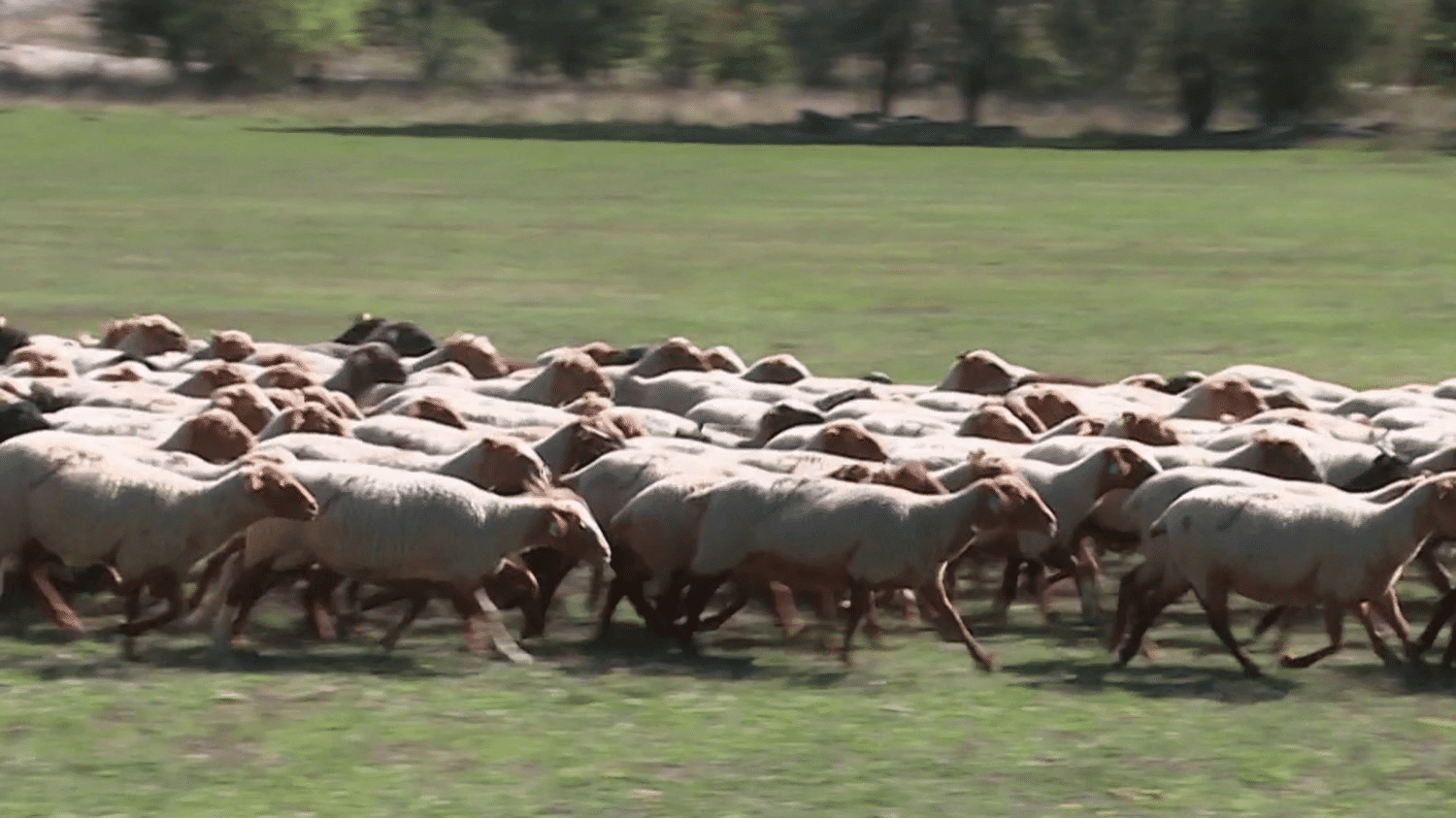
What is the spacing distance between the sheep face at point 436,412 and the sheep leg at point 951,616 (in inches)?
165

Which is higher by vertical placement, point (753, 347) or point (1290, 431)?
point (1290, 431)

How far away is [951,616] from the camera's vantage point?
1195cm

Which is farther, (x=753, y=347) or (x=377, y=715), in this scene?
(x=753, y=347)

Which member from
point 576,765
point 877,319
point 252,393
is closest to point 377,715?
point 576,765

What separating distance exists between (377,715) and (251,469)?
1.85 m

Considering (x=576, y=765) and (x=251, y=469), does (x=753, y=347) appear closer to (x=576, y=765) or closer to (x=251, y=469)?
(x=251, y=469)

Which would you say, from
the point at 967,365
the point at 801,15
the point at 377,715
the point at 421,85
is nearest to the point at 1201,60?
the point at 801,15

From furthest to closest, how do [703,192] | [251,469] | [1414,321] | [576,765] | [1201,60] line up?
1. [1201,60]
2. [703,192]
3. [1414,321]
4. [251,469]
5. [576,765]

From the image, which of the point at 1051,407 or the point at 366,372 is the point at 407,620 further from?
the point at 366,372

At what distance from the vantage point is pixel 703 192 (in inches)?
2000

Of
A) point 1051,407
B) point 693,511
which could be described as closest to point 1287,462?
point 1051,407

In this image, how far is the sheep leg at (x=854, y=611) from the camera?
11.9m

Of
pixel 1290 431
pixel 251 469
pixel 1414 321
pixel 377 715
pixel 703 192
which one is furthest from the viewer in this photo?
pixel 703 192

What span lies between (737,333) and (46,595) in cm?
1609
